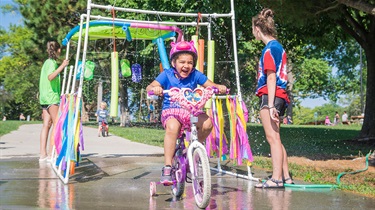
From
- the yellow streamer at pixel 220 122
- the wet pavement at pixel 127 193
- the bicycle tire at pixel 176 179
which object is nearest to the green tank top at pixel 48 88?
the wet pavement at pixel 127 193

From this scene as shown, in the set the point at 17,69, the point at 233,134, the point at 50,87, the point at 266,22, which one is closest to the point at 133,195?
the point at 233,134

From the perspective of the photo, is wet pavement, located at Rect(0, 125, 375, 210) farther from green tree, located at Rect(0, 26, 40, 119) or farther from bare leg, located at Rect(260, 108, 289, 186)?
green tree, located at Rect(0, 26, 40, 119)

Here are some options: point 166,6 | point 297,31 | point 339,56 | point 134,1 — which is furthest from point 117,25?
point 339,56

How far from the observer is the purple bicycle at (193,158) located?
5.64 metres

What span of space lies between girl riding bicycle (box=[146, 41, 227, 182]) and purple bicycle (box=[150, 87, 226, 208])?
11cm

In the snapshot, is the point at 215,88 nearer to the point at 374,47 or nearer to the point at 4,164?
the point at 4,164

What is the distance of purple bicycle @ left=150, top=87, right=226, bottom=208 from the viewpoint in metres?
5.64

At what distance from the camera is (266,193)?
693cm

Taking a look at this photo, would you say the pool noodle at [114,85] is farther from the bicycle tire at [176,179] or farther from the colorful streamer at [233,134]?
the bicycle tire at [176,179]

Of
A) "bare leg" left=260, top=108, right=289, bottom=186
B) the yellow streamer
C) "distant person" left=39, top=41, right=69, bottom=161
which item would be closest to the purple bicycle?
"bare leg" left=260, top=108, right=289, bottom=186

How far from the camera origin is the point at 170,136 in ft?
21.0

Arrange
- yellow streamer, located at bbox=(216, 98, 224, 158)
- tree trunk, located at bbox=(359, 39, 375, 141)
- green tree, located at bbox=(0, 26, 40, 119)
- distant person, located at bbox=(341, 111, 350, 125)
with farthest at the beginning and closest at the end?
green tree, located at bbox=(0, 26, 40, 119) < distant person, located at bbox=(341, 111, 350, 125) < tree trunk, located at bbox=(359, 39, 375, 141) < yellow streamer, located at bbox=(216, 98, 224, 158)

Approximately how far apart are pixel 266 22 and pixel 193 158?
7.76 ft

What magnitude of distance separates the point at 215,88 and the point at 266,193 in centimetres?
143
